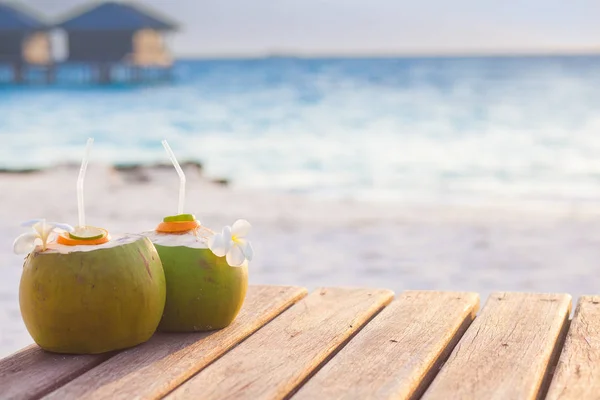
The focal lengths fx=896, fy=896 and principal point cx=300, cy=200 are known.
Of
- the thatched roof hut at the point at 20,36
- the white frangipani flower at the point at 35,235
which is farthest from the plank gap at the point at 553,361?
the thatched roof hut at the point at 20,36

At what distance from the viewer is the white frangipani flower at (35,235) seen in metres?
1.30

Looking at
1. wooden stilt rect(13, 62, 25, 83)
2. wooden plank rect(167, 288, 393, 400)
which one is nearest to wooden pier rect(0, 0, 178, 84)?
wooden stilt rect(13, 62, 25, 83)

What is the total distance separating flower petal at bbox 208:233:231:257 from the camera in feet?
4.50

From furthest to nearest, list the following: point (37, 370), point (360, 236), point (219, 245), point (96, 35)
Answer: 1. point (96, 35)
2. point (360, 236)
3. point (219, 245)
4. point (37, 370)

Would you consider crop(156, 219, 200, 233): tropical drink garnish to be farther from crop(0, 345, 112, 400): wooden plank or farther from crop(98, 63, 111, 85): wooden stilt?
crop(98, 63, 111, 85): wooden stilt

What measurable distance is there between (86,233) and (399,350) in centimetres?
49

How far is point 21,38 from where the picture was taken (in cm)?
3484

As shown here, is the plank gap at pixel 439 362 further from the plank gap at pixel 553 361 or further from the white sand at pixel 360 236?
the white sand at pixel 360 236

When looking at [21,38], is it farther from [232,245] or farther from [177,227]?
[232,245]

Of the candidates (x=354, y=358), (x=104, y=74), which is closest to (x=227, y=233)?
(x=354, y=358)

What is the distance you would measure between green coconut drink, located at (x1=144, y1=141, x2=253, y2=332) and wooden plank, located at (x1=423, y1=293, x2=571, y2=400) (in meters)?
0.37

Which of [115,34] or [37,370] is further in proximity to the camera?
→ [115,34]

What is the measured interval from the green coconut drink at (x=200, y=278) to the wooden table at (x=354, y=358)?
0.03m

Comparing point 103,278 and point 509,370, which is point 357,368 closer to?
point 509,370
